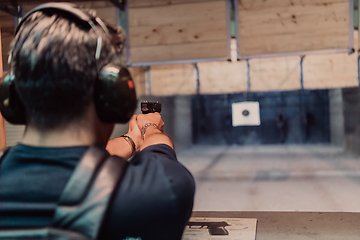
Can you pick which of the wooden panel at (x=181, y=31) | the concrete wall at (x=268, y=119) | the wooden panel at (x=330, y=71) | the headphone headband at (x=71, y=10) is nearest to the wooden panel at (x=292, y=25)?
the wooden panel at (x=181, y=31)

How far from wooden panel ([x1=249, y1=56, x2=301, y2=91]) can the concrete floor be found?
5.06 feet

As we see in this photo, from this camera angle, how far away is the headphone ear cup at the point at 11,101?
2.55 feet

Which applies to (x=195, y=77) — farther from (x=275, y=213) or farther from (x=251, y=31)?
(x=275, y=213)

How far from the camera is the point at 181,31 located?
4117 millimetres

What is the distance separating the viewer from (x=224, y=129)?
470 inches

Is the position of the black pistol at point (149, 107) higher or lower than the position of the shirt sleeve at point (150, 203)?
higher

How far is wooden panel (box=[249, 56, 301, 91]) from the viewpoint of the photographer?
6266 mm

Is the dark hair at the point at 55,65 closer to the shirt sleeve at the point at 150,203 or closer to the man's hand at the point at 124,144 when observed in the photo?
the shirt sleeve at the point at 150,203

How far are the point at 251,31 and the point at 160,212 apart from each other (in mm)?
3755

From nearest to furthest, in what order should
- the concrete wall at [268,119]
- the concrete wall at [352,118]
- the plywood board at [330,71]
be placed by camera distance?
the plywood board at [330,71]
the concrete wall at [352,118]
the concrete wall at [268,119]

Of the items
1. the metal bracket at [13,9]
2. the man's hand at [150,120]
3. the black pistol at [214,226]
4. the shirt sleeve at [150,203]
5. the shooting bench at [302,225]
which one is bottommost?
the shooting bench at [302,225]

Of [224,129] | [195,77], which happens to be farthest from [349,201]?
[224,129]

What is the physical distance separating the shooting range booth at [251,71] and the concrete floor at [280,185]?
14 mm

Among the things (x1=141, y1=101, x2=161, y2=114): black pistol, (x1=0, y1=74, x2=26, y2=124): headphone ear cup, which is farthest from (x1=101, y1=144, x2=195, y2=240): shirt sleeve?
(x1=141, y1=101, x2=161, y2=114): black pistol
